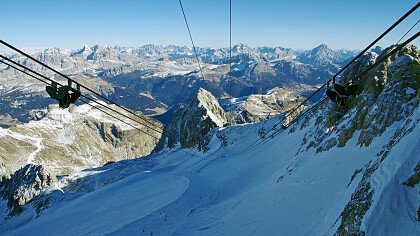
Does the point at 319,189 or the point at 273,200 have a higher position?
the point at 319,189

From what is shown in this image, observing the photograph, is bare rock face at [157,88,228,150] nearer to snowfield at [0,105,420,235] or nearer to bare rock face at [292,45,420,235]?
snowfield at [0,105,420,235]

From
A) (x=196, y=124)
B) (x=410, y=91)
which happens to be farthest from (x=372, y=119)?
(x=196, y=124)

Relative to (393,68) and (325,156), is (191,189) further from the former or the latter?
(393,68)

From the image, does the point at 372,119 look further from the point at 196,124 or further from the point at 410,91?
the point at 196,124

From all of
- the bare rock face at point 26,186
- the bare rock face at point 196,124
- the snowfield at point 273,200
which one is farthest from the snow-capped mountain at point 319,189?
the bare rock face at point 26,186

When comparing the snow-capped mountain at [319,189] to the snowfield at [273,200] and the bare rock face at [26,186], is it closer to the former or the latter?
the snowfield at [273,200]

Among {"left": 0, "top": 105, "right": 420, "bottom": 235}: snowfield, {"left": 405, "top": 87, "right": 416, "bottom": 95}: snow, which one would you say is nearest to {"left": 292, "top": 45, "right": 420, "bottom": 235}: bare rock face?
{"left": 405, "top": 87, "right": 416, "bottom": 95}: snow

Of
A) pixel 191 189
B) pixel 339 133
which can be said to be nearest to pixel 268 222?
pixel 339 133
